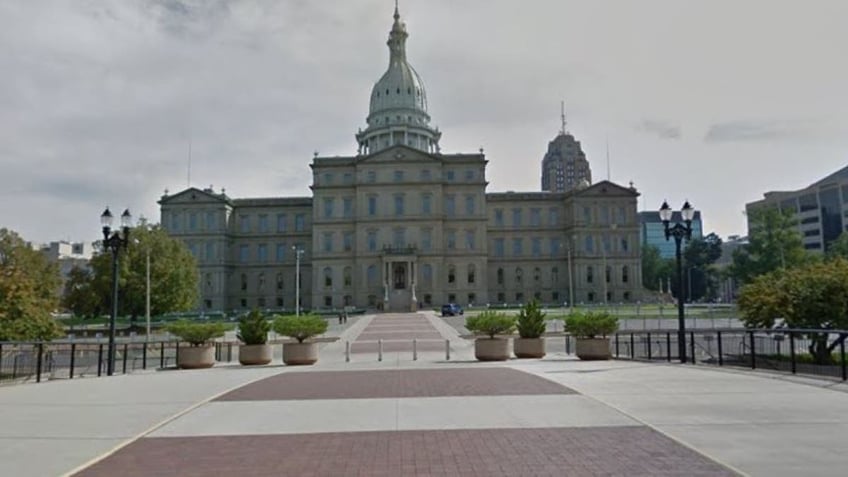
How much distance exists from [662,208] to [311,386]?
1481cm

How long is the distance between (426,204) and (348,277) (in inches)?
659

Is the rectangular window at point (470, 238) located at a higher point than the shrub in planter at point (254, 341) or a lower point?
higher

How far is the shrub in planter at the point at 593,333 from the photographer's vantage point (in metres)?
21.9

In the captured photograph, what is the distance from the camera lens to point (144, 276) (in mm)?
58500

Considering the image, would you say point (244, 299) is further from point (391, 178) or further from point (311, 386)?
point (311, 386)

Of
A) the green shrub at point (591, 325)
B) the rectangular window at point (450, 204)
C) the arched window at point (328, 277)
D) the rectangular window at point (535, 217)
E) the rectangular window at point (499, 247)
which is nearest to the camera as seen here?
the green shrub at point (591, 325)

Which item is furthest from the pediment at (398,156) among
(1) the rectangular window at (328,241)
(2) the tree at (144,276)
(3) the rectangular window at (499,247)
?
(2) the tree at (144,276)

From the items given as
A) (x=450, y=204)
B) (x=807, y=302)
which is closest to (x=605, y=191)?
(x=450, y=204)

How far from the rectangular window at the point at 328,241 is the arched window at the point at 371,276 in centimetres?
734

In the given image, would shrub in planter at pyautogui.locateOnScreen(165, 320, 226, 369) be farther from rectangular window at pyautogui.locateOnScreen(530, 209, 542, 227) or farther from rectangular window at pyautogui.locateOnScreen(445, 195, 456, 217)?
rectangular window at pyautogui.locateOnScreen(530, 209, 542, 227)

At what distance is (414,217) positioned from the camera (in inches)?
3996

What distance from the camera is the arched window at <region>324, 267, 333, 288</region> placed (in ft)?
340

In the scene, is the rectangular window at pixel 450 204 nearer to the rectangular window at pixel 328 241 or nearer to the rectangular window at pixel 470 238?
the rectangular window at pixel 470 238

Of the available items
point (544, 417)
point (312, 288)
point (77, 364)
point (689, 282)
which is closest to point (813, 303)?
point (544, 417)
